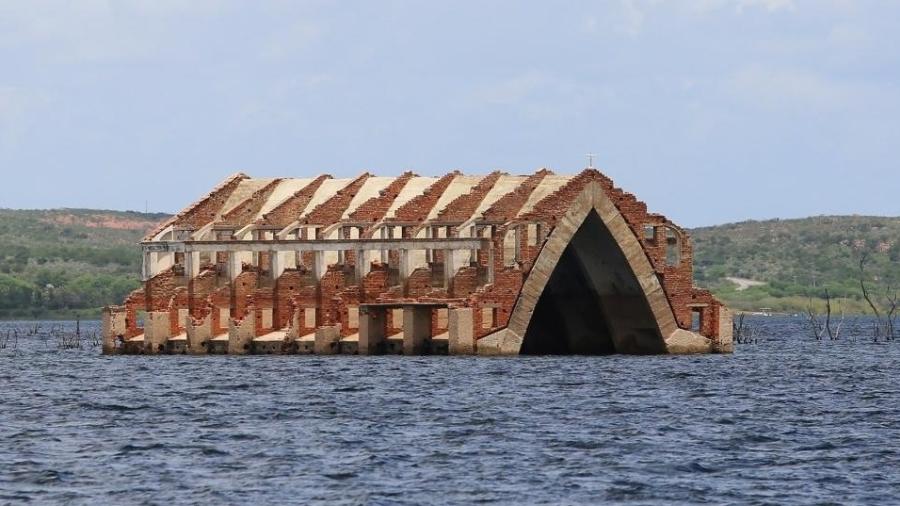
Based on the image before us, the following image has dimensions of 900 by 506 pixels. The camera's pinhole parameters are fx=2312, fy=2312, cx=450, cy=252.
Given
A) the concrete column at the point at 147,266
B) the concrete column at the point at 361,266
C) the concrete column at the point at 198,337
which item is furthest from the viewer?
the concrete column at the point at 147,266

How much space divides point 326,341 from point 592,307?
1318cm

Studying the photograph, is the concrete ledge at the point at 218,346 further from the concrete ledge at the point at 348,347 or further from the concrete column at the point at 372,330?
the concrete column at the point at 372,330

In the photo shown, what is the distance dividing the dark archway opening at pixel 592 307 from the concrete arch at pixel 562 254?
0.51 m

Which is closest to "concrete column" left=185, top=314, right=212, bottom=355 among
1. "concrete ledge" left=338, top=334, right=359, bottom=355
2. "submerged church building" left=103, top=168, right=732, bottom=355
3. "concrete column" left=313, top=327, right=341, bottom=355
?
"submerged church building" left=103, top=168, right=732, bottom=355

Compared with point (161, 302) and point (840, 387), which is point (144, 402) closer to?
point (840, 387)

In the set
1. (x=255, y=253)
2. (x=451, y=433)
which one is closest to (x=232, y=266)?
(x=255, y=253)

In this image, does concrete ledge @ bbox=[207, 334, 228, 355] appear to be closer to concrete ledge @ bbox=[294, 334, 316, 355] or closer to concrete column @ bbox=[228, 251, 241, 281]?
concrete column @ bbox=[228, 251, 241, 281]

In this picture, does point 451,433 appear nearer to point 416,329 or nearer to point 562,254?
point 416,329

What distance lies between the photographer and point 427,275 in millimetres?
104375

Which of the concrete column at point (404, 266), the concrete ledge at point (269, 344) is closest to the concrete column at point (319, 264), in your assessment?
the concrete ledge at point (269, 344)

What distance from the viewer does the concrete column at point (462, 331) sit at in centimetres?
9581

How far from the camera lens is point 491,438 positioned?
6100 centimetres

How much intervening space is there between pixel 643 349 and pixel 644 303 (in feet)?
11.6

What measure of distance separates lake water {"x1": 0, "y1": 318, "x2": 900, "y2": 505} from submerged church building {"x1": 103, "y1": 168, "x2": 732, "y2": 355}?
4747mm
